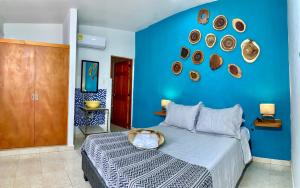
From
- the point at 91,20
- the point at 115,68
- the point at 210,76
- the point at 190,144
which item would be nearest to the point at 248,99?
the point at 210,76

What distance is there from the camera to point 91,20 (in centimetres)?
461

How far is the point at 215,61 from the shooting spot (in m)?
3.62

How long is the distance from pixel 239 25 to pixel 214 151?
2.33 meters

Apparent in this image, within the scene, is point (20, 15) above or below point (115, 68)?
above

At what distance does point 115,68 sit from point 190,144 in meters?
4.61

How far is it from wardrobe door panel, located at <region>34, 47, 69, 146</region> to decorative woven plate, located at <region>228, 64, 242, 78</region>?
3058mm

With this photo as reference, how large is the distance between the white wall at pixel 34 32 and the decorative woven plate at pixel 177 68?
2792mm

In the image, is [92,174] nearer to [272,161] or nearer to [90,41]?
[272,161]

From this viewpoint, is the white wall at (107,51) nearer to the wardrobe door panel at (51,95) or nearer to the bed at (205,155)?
the wardrobe door panel at (51,95)

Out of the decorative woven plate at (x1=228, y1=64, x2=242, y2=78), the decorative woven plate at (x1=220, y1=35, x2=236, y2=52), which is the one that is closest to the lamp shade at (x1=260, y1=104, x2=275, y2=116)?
the decorative woven plate at (x1=228, y1=64, x2=242, y2=78)

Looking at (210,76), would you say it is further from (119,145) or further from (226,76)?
(119,145)

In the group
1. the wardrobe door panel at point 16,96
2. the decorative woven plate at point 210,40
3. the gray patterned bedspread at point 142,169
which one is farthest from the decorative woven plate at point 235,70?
the wardrobe door panel at point 16,96

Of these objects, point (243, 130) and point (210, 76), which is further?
point (210, 76)

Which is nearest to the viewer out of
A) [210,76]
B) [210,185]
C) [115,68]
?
[210,185]
